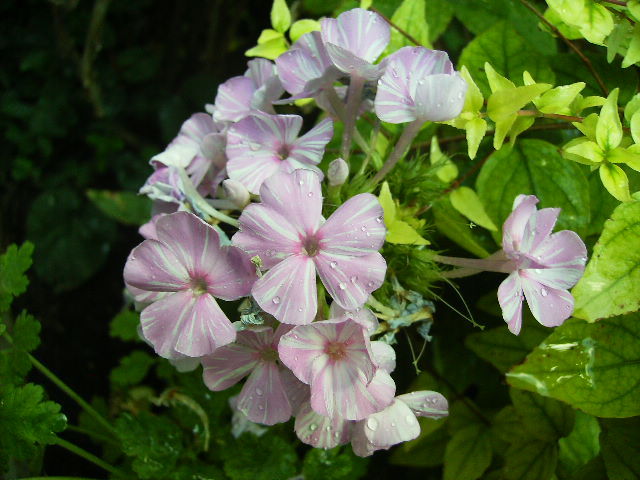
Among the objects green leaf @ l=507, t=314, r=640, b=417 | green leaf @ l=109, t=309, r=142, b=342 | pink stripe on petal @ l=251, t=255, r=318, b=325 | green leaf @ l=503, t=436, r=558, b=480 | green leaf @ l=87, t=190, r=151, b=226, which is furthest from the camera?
green leaf @ l=87, t=190, r=151, b=226

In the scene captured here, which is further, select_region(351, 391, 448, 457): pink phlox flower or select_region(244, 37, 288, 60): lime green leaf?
select_region(244, 37, 288, 60): lime green leaf

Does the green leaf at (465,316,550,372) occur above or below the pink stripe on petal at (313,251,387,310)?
below

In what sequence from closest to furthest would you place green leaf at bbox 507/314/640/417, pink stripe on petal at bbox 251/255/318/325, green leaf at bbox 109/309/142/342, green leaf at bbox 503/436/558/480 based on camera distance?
pink stripe on petal at bbox 251/255/318/325 → green leaf at bbox 507/314/640/417 → green leaf at bbox 503/436/558/480 → green leaf at bbox 109/309/142/342

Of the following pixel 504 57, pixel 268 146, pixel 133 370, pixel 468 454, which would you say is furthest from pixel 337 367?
pixel 133 370

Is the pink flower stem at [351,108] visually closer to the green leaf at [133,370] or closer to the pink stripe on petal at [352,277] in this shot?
the pink stripe on petal at [352,277]

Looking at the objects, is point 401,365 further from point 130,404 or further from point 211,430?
point 130,404

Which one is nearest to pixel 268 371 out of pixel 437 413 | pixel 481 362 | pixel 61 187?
pixel 437 413

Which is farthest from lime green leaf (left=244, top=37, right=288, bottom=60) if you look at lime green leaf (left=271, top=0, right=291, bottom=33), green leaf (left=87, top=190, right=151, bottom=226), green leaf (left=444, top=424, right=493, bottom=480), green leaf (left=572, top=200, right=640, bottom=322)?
green leaf (left=87, top=190, right=151, bottom=226)

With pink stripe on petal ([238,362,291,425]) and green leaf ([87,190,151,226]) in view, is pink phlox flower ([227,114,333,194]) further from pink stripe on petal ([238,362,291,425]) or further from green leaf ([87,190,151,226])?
green leaf ([87,190,151,226])
